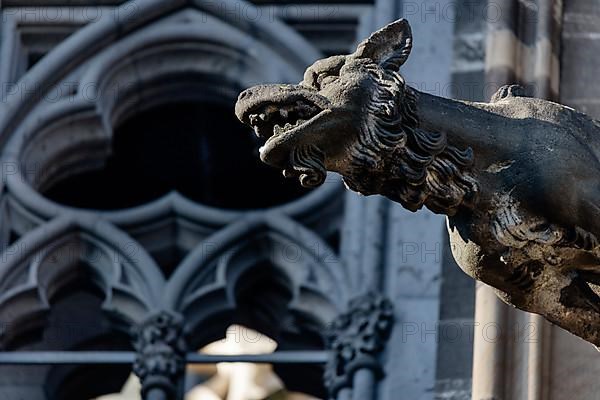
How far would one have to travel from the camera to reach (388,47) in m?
7.73

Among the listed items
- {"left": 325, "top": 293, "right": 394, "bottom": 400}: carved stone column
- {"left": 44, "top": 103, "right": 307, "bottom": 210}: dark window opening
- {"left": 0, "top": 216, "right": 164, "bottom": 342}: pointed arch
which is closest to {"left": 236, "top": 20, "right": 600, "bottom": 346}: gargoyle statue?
{"left": 325, "top": 293, "right": 394, "bottom": 400}: carved stone column

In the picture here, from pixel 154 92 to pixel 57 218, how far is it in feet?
2.88

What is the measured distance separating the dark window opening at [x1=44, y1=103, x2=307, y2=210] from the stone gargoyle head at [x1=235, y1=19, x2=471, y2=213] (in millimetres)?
5830

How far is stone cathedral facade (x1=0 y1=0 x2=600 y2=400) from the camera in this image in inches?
465

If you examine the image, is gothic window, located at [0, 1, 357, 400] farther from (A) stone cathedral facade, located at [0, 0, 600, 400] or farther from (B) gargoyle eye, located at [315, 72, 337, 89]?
(B) gargoyle eye, located at [315, 72, 337, 89]

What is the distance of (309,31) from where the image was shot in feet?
43.7

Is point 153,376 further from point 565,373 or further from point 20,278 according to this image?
point 565,373

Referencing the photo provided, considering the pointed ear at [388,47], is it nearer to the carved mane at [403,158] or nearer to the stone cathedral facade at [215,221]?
the carved mane at [403,158]

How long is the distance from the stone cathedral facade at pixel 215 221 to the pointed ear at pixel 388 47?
298 cm

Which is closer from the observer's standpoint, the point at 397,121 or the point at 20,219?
the point at 397,121

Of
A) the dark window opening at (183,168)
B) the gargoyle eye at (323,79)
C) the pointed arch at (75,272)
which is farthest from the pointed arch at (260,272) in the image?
the gargoyle eye at (323,79)

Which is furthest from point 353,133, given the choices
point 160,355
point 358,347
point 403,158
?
point 160,355

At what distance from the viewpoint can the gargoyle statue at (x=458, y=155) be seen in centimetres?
750

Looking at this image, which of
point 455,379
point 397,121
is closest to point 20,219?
→ point 455,379
